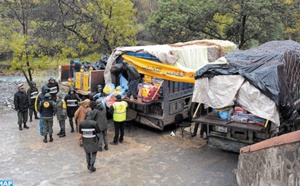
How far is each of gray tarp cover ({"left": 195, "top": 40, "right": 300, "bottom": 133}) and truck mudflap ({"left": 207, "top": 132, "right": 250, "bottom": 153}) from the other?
4.12ft

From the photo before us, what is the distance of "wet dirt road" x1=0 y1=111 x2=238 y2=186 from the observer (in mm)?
7031

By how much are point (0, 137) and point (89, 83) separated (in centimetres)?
349

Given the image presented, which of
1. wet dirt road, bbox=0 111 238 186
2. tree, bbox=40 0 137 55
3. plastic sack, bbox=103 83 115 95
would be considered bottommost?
wet dirt road, bbox=0 111 238 186

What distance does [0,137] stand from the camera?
988cm

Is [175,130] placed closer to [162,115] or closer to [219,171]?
[162,115]

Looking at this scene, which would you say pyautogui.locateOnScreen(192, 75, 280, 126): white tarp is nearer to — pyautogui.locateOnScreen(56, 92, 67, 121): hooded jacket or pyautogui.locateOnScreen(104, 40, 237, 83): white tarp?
pyautogui.locateOnScreen(104, 40, 237, 83): white tarp

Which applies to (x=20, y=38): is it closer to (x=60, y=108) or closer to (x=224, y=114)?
(x=60, y=108)

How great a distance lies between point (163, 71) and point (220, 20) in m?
12.0

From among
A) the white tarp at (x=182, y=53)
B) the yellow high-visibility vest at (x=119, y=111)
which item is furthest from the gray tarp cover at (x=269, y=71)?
the yellow high-visibility vest at (x=119, y=111)

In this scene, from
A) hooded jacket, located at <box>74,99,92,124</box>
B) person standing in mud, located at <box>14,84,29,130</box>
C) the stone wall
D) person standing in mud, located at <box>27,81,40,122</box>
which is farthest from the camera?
person standing in mud, located at <box>27,81,40,122</box>

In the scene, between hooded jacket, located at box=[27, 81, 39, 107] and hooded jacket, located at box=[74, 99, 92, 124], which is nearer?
hooded jacket, located at box=[74, 99, 92, 124]

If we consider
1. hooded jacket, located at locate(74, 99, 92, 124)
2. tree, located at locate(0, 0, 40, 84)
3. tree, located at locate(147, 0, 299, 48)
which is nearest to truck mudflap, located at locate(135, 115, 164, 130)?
hooded jacket, located at locate(74, 99, 92, 124)

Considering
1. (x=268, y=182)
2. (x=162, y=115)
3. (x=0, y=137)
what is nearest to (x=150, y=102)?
(x=162, y=115)

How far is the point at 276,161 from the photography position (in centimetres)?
351
